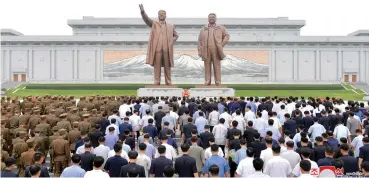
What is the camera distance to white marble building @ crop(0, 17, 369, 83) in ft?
169

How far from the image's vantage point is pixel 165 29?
20.9m

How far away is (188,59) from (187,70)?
1.42m

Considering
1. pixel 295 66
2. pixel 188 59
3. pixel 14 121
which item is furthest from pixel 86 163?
pixel 295 66

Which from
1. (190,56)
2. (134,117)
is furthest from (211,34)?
(190,56)

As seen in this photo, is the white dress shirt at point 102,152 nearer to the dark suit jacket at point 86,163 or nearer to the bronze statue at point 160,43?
the dark suit jacket at point 86,163

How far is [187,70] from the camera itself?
51.1 m

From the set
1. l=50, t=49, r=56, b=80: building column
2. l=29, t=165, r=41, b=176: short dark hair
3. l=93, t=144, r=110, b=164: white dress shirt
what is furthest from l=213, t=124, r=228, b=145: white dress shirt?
l=50, t=49, r=56, b=80: building column

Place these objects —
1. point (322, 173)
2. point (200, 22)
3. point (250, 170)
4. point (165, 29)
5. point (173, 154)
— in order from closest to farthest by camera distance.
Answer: point (322, 173) → point (250, 170) → point (173, 154) → point (165, 29) → point (200, 22)

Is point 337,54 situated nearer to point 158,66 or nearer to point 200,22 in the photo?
point 200,22

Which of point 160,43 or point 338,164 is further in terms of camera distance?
point 160,43

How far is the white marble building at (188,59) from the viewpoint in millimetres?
51375

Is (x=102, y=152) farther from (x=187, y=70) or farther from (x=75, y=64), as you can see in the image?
(x=75, y=64)

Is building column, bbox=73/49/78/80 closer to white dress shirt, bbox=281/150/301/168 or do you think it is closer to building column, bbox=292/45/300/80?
building column, bbox=292/45/300/80

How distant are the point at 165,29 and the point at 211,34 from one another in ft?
7.59
